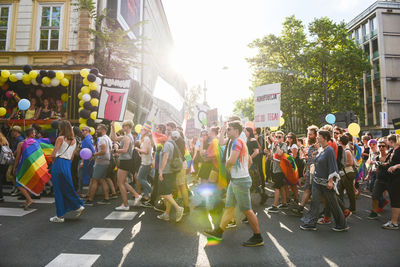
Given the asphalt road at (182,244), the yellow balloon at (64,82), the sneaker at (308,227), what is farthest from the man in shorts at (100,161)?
the yellow balloon at (64,82)

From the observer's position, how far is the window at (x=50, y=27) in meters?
13.3

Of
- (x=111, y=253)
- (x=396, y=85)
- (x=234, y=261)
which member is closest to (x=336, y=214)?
(x=234, y=261)

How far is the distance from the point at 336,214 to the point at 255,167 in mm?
2840

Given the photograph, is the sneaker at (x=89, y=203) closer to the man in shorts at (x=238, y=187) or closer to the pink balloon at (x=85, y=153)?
the pink balloon at (x=85, y=153)

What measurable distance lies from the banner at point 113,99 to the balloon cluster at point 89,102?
266cm

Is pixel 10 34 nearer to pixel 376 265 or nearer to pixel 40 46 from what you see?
pixel 40 46

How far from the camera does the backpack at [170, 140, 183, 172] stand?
5516 millimetres

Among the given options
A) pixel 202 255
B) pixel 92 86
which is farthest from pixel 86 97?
pixel 202 255

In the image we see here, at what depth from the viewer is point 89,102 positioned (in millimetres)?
10219

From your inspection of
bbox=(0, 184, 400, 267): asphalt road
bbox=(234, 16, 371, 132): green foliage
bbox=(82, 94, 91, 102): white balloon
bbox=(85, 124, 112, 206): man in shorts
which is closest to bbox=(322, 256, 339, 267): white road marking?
bbox=(0, 184, 400, 267): asphalt road

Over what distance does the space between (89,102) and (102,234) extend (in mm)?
6864

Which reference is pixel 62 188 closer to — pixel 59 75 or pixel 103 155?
pixel 103 155

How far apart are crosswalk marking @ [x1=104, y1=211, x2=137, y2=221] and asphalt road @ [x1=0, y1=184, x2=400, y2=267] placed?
0.35ft

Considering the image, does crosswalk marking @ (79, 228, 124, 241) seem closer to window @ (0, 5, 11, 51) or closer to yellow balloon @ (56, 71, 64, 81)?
yellow balloon @ (56, 71, 64, 81)
